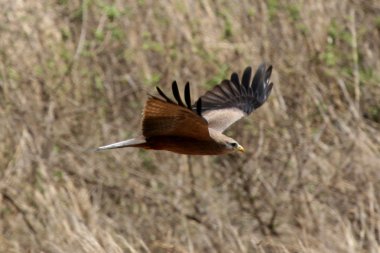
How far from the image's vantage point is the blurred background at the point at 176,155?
797 centimetres

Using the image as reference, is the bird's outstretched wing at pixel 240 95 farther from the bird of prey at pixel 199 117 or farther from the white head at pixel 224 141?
the white head at pixel 224 141

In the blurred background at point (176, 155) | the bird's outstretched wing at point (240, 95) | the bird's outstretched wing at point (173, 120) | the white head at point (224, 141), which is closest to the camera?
the bird's outstretched wing at point (173, 120)

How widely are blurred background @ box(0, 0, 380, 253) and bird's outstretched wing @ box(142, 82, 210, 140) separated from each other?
→ 1.79 meters

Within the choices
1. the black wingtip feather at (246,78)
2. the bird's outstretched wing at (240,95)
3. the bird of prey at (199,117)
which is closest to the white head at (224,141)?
the bird of prey at (199,117)

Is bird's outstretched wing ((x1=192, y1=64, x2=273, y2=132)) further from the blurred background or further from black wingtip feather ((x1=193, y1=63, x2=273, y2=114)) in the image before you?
the blurred background

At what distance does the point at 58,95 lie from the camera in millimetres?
8562

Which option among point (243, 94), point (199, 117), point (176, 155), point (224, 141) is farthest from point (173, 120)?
point (176, 155)

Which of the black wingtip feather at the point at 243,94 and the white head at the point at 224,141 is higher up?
the black wingtip feather at the point at 243,94

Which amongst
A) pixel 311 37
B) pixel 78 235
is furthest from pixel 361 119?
pixel 78 235

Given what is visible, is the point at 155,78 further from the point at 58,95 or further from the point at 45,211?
the point at 45,211

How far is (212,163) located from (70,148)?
1.11 metres

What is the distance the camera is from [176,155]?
8.58m

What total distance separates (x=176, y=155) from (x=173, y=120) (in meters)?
3.02

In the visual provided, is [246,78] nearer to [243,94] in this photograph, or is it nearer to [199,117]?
[243,94]
